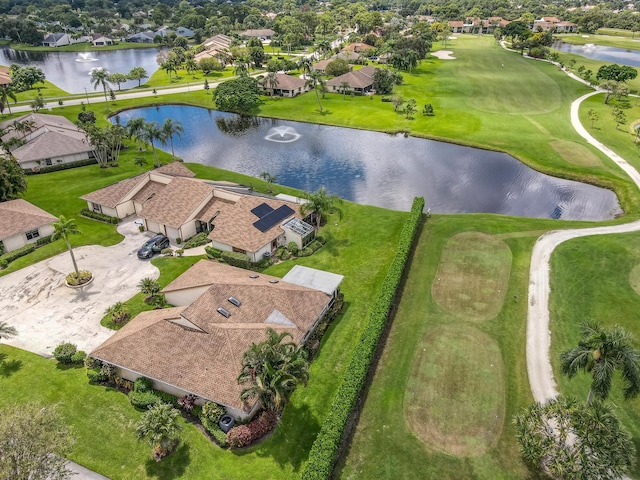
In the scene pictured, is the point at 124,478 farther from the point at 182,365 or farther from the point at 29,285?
the point at 29,285

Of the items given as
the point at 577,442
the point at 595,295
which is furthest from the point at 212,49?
the point at 577,442

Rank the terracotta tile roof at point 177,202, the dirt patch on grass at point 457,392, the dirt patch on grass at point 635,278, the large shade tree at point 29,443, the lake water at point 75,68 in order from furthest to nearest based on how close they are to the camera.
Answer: the lake water at point 75,68 < the terracotta tile roof at point 177,202 < the dirt patch on grass at point 635,278 < the dirt patch on grass at point 457,392 < the large shade tree at point 29,443

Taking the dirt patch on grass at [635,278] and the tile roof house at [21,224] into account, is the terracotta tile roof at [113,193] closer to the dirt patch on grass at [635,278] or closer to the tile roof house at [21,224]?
the tile roof house at [21,224]

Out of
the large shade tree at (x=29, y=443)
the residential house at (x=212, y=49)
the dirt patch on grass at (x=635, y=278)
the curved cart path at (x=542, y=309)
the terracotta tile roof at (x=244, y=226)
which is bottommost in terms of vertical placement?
the curved cart path at (x=542, y=309)

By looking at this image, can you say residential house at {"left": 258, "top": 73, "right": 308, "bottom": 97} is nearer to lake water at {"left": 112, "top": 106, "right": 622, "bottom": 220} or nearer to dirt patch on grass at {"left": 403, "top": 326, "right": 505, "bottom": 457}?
lake water at {"left": 112, "top": 106, "right": 622, "bottom": 220}

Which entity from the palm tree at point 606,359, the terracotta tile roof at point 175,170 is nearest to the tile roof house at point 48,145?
the terracotta tile roof at point 175,170

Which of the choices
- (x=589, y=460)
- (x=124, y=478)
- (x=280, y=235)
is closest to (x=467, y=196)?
(x=280, y=235)
